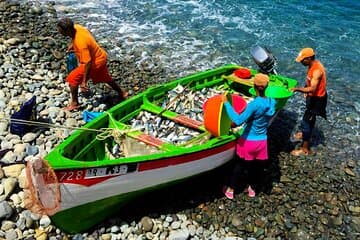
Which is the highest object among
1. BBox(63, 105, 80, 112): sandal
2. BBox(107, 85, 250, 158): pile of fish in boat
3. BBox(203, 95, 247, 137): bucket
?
BBox(203, 95, 247, 137): bucket

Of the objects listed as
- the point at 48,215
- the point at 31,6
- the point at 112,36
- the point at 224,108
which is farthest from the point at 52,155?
the point at 31,6

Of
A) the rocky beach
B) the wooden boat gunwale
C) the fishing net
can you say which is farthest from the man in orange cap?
the fishing net

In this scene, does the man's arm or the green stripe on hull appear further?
the man's arm

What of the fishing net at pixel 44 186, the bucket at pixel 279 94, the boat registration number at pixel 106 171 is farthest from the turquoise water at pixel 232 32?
the fishing net at pixel 44 186

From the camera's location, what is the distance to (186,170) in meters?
8.78

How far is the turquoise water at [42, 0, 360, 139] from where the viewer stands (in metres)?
14.7

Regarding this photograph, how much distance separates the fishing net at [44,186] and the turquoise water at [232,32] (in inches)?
283

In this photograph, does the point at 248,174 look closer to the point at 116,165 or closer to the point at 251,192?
the point at 251,192

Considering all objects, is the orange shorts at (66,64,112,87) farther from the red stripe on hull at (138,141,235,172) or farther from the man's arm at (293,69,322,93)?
the man's arm at (293,69,322,93)

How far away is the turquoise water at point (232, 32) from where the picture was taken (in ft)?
48.2

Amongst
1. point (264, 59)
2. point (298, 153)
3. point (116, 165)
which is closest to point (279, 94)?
point (264, 59)

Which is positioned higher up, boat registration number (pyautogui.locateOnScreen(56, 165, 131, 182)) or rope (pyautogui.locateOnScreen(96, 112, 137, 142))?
boat registration number (pyautogui.locateOnScreen(56, 165, 131, 182))

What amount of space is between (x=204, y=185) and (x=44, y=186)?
341 cm

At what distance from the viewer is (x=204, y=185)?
9.70 meters
